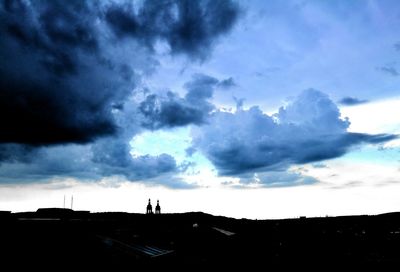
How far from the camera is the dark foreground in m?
15.7

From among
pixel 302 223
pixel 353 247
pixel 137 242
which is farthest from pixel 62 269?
pixel 302 223

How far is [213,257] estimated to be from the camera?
35531 millimetres

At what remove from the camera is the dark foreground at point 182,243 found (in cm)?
1573

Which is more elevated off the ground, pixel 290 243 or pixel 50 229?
pixel 50 229

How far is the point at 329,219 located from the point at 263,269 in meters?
42.8

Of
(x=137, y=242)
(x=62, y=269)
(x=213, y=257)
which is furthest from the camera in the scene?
(x=213, y=257)

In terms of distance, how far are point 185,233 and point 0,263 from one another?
1111 inches

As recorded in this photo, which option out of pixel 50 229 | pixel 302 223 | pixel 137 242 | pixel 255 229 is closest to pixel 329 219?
pixel 302 223

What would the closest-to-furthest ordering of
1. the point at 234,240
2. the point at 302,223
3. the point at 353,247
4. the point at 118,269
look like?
1. the point at 118,269
2. the point at 234,240
3. the point at 353,247
4. the point at 302,223

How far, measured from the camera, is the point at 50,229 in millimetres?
16500

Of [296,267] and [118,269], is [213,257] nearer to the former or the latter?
[296,267]

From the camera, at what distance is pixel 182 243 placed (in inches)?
1512

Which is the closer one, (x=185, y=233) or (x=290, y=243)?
(x=185, y=233)

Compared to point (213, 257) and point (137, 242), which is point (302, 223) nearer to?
point (213, 257)
